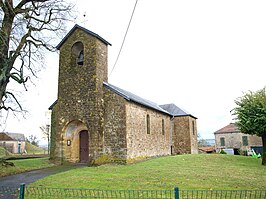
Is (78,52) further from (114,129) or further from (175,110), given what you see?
(175,110)

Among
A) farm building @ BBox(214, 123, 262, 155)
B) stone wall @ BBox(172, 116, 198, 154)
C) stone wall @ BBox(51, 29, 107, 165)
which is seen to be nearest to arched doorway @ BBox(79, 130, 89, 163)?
stone wall @ BBox(51, 29, 107, 165)

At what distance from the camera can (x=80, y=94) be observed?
664 inches

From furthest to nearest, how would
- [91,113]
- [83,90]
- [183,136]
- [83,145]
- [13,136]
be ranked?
[13,136] → [183,136] → [83,145] → [83,90] → [91,113]

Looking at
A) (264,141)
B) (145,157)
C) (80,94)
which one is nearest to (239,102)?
(264,141)

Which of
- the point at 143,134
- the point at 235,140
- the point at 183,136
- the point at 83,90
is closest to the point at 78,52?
the point at 83,90

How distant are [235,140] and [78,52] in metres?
35.5

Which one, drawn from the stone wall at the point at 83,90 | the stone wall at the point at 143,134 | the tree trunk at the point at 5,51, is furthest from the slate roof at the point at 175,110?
the tree trunk at the point at 5,51

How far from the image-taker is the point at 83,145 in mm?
18125

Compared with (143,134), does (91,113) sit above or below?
above

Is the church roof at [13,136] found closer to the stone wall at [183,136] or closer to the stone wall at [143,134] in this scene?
the stone wall at [183,136]

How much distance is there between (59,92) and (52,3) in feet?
21.0

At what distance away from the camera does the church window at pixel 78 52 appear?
18156 millimetres

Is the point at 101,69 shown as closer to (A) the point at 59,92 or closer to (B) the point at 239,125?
(A) the point at 59,92

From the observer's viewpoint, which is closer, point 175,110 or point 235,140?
point 175,110
